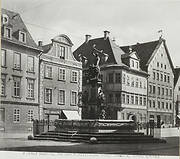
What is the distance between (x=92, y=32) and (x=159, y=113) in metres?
0.88

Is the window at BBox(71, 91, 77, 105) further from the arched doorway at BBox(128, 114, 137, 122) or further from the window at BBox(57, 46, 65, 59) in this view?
the arched doorway at BBox(128, 114, 137, 122)

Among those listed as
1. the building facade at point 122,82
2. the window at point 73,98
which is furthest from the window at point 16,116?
the building facade at point 122,82

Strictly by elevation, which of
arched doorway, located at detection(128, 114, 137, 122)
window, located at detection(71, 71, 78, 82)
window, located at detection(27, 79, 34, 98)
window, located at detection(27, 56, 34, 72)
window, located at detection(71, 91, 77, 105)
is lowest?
arched doorway, located at detection(128, 114, 137, 122)

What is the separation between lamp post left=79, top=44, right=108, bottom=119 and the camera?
4488mm

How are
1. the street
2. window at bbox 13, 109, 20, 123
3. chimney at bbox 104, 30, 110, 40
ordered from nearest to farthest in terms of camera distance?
1. the street
2. window at bbox 13, 109, 20, 123
3. chimney at bbox 104, 30, 110, 40

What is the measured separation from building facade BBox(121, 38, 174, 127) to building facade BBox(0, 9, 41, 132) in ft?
2.63

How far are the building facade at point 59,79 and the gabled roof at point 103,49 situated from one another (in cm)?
10

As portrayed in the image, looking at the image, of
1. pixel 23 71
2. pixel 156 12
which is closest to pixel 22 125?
pixel 23 71

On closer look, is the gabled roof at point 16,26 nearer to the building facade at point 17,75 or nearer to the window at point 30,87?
the building facade at point 17,75

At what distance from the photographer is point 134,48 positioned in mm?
4367

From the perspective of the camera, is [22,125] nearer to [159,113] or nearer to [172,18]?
[159,113]

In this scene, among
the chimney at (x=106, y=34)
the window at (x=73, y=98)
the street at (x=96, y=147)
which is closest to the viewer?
the street at (x=96, y=147)

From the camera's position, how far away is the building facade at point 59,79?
430cm

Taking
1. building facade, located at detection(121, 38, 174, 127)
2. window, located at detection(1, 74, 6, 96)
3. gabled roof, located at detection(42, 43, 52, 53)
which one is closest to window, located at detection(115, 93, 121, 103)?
building facade, located at detection(121, 38, 174, 127)
